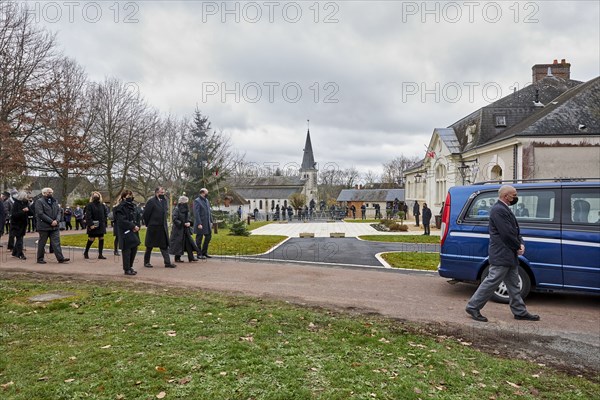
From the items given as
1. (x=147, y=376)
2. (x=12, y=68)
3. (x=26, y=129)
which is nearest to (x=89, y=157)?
(x=26, y=129)

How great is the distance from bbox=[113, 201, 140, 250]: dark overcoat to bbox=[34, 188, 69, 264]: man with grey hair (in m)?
1.69

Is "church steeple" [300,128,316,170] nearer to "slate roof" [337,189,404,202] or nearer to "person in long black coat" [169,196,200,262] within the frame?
"slate roof" [337,189,404,202]

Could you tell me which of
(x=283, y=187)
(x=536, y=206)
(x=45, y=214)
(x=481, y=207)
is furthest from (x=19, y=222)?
(x=283, y=187)

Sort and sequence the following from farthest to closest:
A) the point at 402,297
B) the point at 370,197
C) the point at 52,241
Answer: the point at 370,197 → the point at 52,241 → the point at 402,297

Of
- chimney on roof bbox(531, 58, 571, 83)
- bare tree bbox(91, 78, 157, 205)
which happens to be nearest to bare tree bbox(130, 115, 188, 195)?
bare tree bbox(91, 78, 157, 205)

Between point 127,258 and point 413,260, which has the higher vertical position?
point 127,258

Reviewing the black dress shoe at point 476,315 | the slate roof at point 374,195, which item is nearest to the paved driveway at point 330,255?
the black dress shoe at point 476,315

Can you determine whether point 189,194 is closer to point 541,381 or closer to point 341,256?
point 341,256

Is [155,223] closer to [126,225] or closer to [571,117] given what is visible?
[126,225]

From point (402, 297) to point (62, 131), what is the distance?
23940mm

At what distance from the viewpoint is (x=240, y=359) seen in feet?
13.4

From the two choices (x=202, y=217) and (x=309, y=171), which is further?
(x=309, y=171)

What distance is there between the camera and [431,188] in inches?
1276

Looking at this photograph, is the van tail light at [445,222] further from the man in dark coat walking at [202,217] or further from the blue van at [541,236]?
the man in dark coat walking at [202,217]
